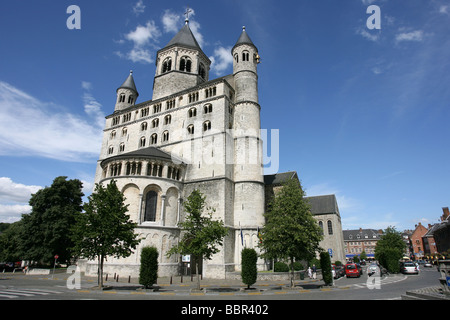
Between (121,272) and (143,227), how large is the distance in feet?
15.8

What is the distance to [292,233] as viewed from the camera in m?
19.1

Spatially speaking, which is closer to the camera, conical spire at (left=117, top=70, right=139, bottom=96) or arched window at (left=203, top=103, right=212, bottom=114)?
arched window at (left=203, top=103, right=212, bottom=114)

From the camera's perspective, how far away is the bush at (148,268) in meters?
17.3

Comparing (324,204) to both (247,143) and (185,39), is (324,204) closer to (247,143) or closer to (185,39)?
(247,143)

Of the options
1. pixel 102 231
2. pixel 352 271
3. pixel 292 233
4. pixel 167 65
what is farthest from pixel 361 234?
pixel 102 231

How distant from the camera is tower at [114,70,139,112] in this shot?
4722 centimetres

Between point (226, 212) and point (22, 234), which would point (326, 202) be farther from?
point (22, 234)

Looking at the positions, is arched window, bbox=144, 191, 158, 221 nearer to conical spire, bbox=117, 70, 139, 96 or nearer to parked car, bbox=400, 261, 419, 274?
conical spire, bbox=117, 70, 139, 96

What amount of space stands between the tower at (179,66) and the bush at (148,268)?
97.3ft

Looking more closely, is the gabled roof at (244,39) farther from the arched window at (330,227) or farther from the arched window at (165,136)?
the arched window at (330,227)

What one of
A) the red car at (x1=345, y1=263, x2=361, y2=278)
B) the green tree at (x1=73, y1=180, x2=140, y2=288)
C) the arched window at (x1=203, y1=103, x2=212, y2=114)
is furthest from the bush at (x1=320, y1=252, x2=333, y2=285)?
the arched window at (x1=203, y1=103, x2=212, y2=114)

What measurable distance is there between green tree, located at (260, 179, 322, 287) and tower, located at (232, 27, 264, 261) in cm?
1038

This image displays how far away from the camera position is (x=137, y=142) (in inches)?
1571
